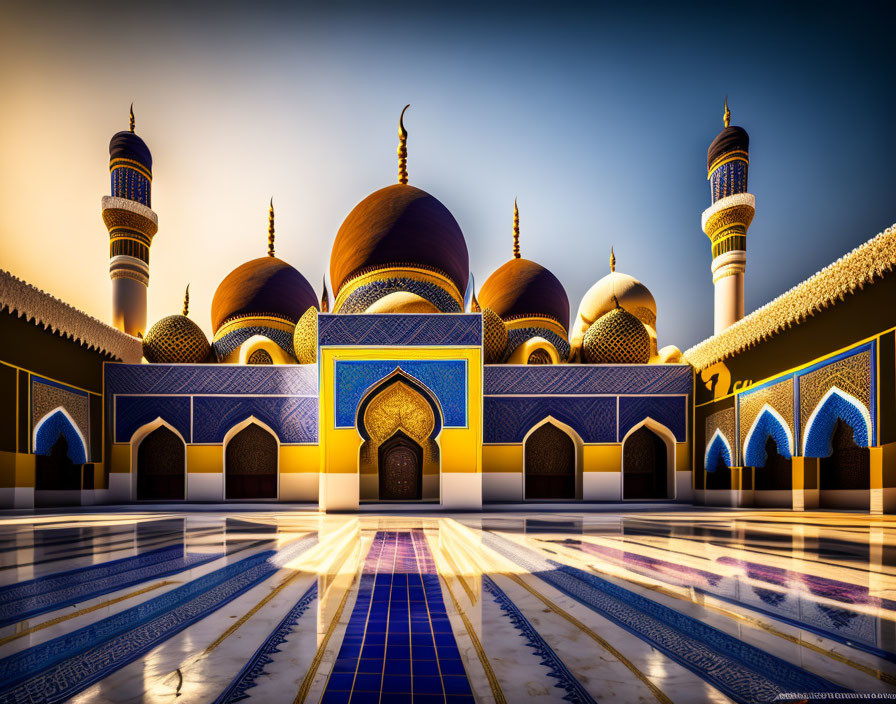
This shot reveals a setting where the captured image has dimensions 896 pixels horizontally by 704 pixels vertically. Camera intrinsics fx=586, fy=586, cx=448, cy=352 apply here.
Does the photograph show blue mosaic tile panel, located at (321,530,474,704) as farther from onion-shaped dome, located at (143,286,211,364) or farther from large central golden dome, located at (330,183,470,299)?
onion-shaped dome, located at (143,286,211,364)

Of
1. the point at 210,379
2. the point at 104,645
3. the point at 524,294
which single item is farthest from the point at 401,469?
the point at 104,645

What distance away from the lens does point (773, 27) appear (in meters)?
7.19

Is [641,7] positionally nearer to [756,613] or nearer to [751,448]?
[756,613]

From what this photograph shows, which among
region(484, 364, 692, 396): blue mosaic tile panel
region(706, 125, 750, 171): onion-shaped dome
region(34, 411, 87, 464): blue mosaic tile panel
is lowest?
region(34, 411, 87, 464): blue mosaic tile panel

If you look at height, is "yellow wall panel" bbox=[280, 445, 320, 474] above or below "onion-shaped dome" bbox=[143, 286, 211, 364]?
below

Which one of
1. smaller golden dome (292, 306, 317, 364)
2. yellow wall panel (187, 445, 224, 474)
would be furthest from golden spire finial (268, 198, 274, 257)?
yellow wall panel (187, 445, 224, 474)

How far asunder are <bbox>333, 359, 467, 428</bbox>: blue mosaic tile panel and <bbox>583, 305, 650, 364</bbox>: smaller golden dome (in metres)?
3.29

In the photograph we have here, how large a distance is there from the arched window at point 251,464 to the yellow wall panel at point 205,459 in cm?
21

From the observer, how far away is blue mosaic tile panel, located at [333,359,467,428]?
7.59 m

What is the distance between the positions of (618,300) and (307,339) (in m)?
7.21

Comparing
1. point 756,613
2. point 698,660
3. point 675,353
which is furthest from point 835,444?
point 698,660

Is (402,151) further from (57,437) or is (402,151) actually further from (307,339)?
(57,437)

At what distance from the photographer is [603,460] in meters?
9.14

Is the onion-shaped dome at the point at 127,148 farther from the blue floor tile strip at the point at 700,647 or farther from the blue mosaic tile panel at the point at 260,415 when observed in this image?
the blue floor tile strip at the point at 700,647
